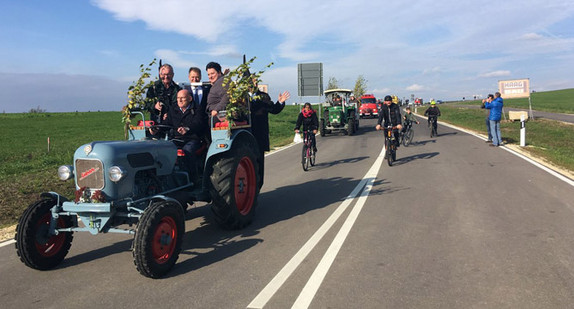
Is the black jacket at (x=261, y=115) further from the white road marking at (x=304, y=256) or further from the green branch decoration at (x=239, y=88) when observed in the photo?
the white road marking at (x=304, y=256)

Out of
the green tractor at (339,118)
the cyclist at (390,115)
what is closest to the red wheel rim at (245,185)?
the cyclist at (390,115)

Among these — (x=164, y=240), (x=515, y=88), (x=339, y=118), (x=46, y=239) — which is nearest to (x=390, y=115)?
(x=164, y=240)

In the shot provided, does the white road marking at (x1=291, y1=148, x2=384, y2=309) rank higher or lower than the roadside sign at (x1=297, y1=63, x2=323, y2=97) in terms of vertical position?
lower

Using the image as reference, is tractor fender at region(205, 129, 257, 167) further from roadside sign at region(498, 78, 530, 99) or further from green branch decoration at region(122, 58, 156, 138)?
roadside sign at region(498, 78, 530, 99)

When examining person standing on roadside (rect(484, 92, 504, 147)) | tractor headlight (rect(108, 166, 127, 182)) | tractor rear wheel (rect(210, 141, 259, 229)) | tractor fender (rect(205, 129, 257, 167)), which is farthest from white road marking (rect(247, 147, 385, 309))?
person standing on roadside (rect(484, 92, 504, 147))

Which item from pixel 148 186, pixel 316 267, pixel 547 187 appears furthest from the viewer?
pixel 547 187

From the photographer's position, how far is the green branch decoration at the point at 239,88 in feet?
18.3

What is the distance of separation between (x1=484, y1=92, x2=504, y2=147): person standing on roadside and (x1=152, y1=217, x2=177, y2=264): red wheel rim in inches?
563

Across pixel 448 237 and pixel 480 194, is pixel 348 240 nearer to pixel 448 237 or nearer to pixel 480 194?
pixel 448 237

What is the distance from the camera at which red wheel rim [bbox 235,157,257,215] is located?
233 inches

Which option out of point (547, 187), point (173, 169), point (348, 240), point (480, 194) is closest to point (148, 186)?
point (173, 169)

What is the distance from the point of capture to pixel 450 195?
7.64 meters

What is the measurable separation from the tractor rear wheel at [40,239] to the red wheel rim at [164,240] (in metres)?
1.19

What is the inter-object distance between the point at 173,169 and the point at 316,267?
2.21 metres
